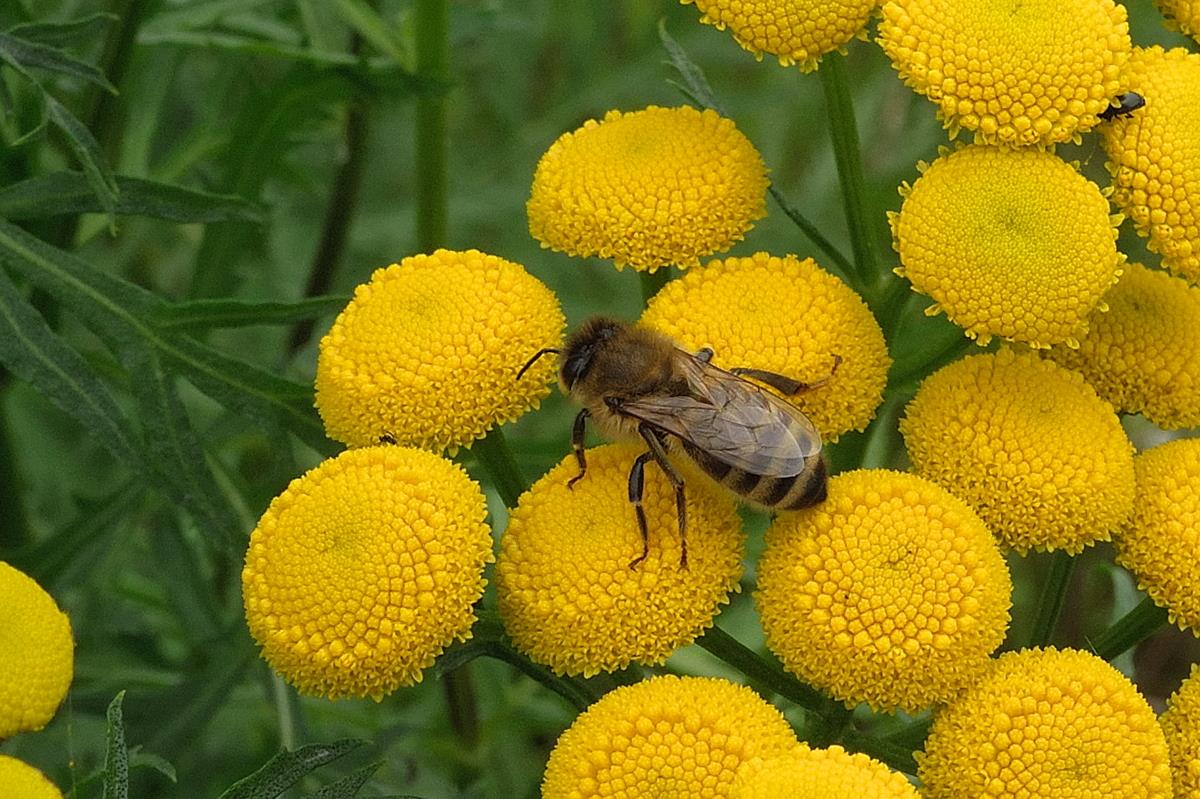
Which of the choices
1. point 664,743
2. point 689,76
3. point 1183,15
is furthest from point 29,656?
point 1183,15

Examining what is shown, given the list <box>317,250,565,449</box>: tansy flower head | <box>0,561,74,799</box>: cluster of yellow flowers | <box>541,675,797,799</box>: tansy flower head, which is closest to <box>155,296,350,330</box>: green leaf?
<box>317,250,565,449</box>: tansy flower head

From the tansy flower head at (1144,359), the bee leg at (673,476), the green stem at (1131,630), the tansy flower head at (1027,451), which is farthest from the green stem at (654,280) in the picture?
the green stem at (1131,630)

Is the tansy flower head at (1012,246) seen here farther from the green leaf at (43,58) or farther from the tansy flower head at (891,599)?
the green leaf at (43,58)

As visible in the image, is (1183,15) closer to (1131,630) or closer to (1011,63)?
(1011,63)

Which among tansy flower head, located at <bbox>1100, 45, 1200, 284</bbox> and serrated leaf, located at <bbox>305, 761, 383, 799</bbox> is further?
tansy flower head, located at <bbox>1100, 45, 1200, 284</bbox>

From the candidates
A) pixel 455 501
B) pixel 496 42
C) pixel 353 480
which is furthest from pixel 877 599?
pixel 496 42

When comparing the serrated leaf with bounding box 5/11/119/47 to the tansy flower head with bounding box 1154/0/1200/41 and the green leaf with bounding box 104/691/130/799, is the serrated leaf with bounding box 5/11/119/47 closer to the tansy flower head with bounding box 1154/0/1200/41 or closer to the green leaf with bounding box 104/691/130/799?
the green leaf with bounding box 104/691/130/799
